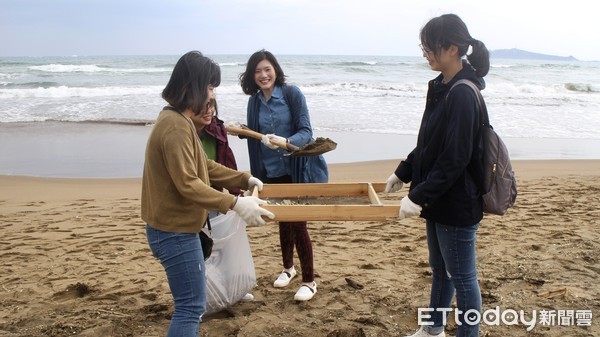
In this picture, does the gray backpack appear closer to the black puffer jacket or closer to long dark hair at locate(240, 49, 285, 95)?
the black puffer jacket

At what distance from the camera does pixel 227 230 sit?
3525 millimetres

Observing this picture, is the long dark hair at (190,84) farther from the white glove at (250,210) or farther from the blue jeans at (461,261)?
the blue jeans at (461,261)

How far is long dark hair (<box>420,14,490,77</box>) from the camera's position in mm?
2570

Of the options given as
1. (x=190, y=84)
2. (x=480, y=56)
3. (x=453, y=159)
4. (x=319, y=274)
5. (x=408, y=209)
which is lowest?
(x=319, y=274)

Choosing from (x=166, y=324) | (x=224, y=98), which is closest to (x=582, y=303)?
(x=166, y=324)

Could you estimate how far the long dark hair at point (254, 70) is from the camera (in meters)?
3.86

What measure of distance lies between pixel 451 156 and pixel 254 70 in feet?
5.76

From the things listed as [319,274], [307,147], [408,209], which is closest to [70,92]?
[319,274]

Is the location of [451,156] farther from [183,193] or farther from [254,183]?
[183,193]

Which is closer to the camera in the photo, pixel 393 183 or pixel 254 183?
pixel 254 183

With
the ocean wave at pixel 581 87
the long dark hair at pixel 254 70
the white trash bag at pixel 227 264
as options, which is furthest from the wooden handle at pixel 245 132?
the ocean wave at pixel 581 87

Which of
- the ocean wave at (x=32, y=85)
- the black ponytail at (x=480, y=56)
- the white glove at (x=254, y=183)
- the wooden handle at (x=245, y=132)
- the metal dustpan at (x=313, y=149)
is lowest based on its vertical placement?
the ocean wave at (x=32, y=85)

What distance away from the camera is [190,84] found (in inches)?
98.3

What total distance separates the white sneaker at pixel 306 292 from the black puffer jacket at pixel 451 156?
142cm
